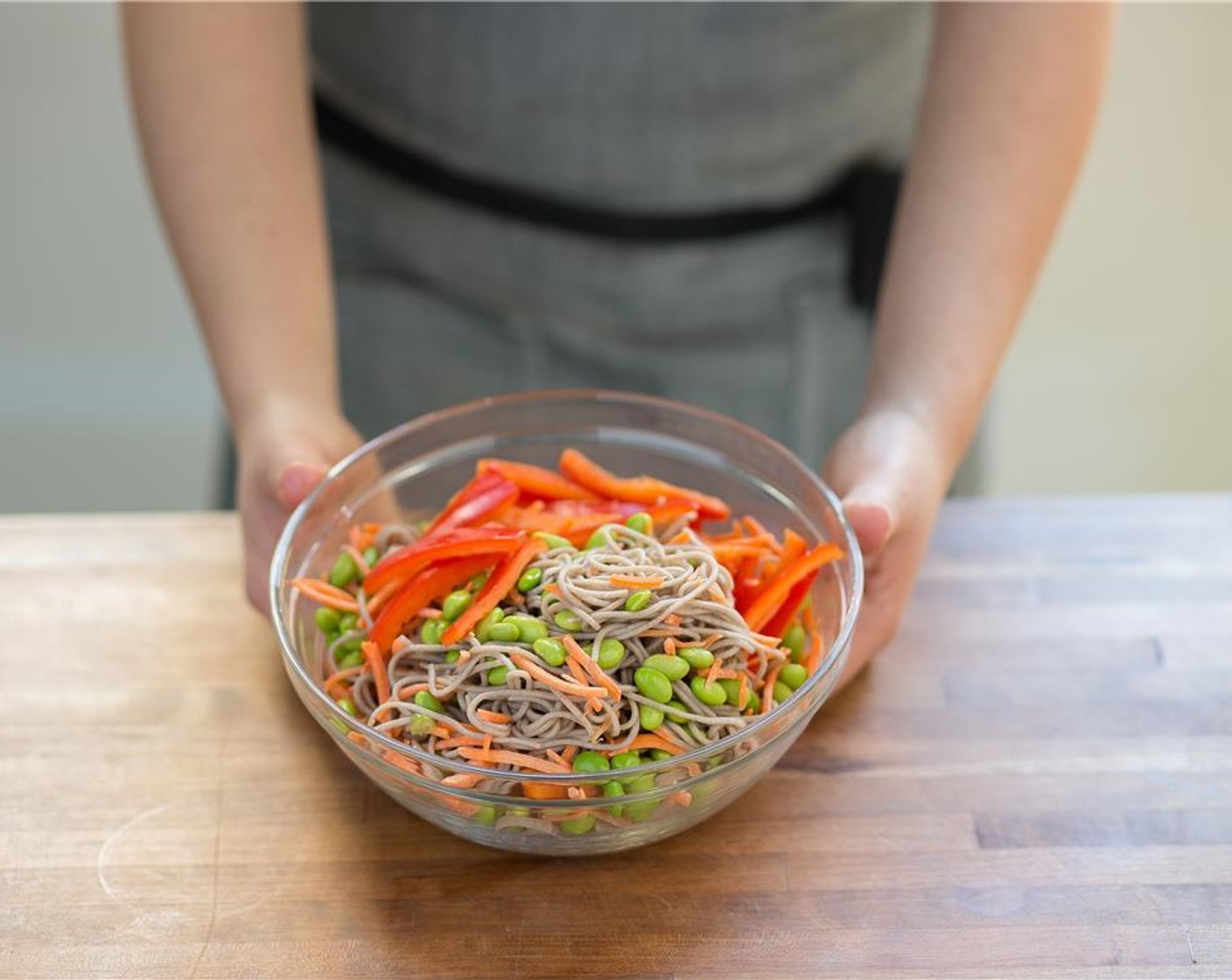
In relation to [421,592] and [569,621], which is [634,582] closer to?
[569,621]

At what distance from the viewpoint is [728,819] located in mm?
1175

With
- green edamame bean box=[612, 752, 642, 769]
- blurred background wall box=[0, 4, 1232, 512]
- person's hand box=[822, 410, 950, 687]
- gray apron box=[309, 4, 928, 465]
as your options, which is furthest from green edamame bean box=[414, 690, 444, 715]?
blurred background wall box=[0, 4, 1232, 512]

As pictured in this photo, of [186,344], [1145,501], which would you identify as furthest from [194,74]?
[186,344]

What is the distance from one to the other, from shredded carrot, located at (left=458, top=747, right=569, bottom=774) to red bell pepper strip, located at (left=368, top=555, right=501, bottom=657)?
0.15 meters

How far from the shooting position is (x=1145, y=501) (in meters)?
1.54

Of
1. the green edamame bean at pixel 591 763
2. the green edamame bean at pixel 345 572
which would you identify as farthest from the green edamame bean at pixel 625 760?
the green edamame bean at pixel 345 572

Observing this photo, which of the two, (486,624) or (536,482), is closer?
(486,624)

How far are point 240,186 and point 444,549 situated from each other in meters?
0.60

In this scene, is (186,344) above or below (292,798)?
below

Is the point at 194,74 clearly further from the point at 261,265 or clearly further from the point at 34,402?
A: the point at 34,402

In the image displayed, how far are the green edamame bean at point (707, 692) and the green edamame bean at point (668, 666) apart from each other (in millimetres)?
17

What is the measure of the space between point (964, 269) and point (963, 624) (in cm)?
38

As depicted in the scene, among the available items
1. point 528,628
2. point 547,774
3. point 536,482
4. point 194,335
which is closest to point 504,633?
point 528,628

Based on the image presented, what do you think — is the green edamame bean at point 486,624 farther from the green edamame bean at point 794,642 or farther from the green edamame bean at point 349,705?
the green edamame bean at point 794,642
